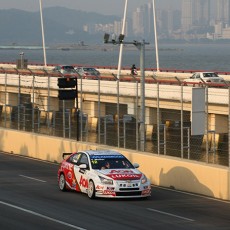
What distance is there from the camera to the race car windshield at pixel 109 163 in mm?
28734

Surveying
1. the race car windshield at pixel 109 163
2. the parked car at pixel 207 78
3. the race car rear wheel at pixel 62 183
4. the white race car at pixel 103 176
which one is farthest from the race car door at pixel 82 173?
the parked car at pixel 207 78

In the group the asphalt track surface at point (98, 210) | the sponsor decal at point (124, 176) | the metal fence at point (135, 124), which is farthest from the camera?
the metal fence at point (135, 124)

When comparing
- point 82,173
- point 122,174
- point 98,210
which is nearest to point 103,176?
point 122,174

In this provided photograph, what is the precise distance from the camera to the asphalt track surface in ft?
78.0

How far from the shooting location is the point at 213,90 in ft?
171

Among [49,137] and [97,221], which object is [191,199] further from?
[49,137]

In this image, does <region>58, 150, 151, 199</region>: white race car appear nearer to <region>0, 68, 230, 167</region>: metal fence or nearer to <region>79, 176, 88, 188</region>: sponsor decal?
<region>79, 176, 88, 188</region>: sponsor decal

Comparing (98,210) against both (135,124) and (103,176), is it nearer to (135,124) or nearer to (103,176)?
(103,176)


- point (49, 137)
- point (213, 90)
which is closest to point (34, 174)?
point (49, 137)

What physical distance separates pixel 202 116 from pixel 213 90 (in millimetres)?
20823

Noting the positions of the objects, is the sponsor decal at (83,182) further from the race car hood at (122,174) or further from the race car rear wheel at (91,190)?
the race car hood at (122,174)

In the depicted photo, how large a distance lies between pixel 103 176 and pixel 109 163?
36.3 inches

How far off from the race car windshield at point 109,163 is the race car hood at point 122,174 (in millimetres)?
373

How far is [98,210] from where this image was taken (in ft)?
86.1
